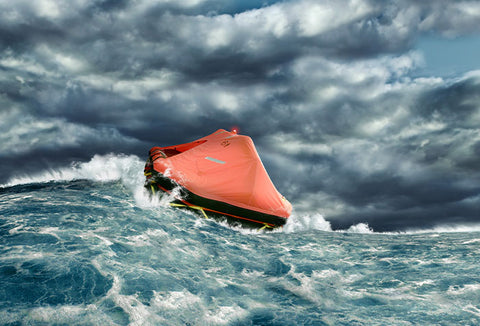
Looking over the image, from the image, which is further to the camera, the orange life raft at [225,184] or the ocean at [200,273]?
the orange life raft at [225,184]

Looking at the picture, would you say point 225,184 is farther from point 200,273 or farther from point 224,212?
point 200,273

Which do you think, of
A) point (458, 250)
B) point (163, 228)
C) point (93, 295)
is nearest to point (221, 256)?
point (163, 228)

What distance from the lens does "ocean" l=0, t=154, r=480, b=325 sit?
12.4 ft

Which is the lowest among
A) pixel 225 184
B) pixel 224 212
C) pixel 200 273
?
pixel 200 273

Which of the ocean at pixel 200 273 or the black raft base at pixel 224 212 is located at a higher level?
the black raft base at pixel 224 212

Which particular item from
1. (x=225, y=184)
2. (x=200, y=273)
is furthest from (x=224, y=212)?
(x=200, y=273)

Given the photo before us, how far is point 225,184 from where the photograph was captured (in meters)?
8.91

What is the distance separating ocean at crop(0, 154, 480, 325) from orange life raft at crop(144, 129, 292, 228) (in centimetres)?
40

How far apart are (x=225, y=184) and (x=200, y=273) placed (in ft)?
12.7

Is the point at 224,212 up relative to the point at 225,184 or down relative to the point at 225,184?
down

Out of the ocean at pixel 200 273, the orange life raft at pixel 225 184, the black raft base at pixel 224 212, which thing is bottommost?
the ocean at pixel 200 273

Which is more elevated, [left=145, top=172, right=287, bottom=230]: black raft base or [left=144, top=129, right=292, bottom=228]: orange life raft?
[left=144, top=129, right=292, bottom=228]: orange life raft

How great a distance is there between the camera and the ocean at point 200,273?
12.4 ft

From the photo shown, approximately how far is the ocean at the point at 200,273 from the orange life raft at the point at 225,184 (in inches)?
15.7
